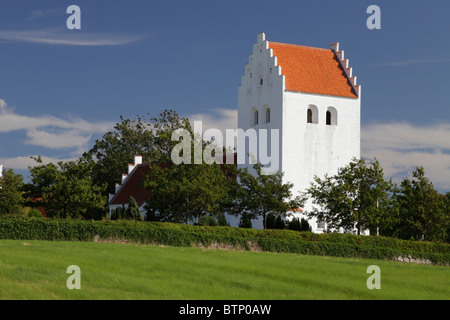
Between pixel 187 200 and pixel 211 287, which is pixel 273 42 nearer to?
pixel 187 200

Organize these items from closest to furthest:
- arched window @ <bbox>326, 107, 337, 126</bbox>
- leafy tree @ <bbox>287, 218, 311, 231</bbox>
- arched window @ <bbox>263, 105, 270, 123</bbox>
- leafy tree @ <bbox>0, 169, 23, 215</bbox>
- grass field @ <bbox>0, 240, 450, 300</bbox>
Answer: grass field @ <bbox>0, 240, 450, 300</bbox>
leafy tree @ <bbox>287, 218, 311, 231</bbox>
leafy tree @ <bbox>0, 169, 23, 215</bbox>
arched window @ <bbox>263, 105, 270, 123</bbox>
arched window @ <bbox>326, 107, 337, 126</bbox>

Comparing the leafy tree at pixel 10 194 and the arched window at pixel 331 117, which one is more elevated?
the arched window at pixel 331 117

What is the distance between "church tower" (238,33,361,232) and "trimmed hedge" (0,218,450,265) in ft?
40.1

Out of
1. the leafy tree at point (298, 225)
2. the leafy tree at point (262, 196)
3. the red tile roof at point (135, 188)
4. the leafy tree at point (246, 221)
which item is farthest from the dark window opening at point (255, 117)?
the leafy tree at point (298, 225)

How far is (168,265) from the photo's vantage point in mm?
22203

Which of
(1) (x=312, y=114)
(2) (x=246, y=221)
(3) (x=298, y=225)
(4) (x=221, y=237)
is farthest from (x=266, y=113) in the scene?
(4) (x=221, y=237)

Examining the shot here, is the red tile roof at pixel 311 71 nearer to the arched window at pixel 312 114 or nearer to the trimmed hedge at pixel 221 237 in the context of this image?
the arched window at pixel 312 114

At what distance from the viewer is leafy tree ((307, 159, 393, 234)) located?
148 ft

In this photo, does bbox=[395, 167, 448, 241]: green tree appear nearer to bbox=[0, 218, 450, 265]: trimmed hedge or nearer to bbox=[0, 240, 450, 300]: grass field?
bbox=[0, 218, 450, 265]: trimmed hedge

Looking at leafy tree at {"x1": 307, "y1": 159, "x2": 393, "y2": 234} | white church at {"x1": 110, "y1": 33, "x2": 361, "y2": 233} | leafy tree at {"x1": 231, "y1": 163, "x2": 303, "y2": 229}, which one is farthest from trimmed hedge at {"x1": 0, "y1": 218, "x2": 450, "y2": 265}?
white church at {"x1": 110, "y1": 33, "x2": 361, "y2": 233}

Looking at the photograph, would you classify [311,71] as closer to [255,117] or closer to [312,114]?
[312,114]

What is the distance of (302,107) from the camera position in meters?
52.9

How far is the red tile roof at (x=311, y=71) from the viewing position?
175 ft
